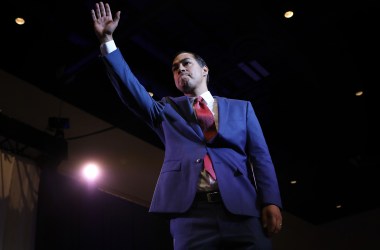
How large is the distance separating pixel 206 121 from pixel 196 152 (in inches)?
5.9

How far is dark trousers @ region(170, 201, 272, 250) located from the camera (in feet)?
4.02

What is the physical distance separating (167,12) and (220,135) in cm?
272

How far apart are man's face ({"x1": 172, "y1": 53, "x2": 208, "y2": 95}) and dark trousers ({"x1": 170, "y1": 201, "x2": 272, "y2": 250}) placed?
0.50m

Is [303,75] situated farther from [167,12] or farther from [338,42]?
[167,12]

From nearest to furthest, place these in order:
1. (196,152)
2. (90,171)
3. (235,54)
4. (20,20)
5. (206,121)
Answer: (196,152) < (206,121) < (20,20) < (235,54) < (90,171)

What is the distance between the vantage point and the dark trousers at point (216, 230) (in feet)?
4.02

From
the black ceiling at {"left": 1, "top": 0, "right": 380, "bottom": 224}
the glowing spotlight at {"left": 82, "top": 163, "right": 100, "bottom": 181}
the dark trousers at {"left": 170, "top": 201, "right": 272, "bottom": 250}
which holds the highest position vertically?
the black ceiling at {"left": 1, "top": 0, "right": 380, "bottom": 224}

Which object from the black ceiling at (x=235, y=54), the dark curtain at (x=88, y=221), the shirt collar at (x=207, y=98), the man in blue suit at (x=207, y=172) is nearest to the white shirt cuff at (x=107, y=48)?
the man in blue suit at (x=207, y=172)

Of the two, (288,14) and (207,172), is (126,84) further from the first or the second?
(288,14)

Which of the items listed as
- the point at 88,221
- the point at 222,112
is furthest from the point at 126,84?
the point at 88,221

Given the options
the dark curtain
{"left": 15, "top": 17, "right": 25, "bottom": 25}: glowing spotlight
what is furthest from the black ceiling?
the dark curtain

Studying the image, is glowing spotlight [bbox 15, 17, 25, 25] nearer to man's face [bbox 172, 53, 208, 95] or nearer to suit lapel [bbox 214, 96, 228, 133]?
man's face [bbox 172, 53, 208, 95]

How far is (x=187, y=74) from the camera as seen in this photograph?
1.61 m

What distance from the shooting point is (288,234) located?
935cm
